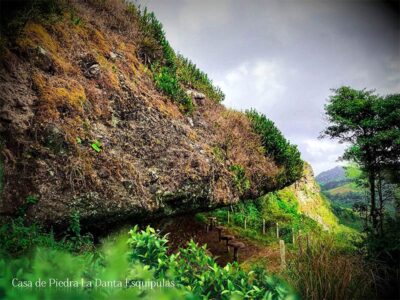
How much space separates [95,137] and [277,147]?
8543mm

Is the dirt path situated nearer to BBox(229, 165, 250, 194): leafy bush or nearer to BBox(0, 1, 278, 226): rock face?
BBox(229, 165, 250, 194): leafy bush

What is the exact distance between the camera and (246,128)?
12750 millimetres

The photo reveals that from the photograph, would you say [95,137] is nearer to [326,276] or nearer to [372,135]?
[326,276]

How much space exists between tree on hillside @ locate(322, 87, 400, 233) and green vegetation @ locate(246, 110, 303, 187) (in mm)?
4302

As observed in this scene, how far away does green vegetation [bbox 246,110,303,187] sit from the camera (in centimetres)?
1305

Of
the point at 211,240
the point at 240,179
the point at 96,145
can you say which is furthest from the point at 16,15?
the point at 211,240

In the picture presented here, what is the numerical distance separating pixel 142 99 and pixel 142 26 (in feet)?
12.7

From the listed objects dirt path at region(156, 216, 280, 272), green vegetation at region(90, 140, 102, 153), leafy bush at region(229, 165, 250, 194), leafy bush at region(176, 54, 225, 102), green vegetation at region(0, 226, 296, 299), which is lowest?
dirt path at region(156, 216, 280, 272)

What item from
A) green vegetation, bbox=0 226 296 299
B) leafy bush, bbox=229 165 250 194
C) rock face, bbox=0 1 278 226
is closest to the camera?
green vegetation, bbox=0 226 296 299

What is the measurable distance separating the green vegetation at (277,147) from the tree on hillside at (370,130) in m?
4.30

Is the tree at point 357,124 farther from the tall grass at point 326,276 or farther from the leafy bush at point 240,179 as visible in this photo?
the tall grass at point 326,276

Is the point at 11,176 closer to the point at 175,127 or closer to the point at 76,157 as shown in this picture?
the point at 76,157

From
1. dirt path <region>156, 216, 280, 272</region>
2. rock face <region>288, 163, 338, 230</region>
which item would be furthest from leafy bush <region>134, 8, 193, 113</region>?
rock face <region>288, 163, 338, 230</region>

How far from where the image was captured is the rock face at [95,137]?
17.9 ft
